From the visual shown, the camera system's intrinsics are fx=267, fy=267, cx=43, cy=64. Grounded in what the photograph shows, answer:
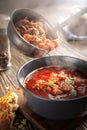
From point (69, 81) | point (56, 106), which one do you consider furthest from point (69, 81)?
point (56, 106)

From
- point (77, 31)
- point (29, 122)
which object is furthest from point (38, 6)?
point (29, 122)

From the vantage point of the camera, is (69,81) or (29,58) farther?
(29,58)

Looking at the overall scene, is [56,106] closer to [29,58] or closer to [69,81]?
[69,81]

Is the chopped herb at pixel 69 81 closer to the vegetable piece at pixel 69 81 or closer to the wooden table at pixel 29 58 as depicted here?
the vegetable piece at pixel 69 81

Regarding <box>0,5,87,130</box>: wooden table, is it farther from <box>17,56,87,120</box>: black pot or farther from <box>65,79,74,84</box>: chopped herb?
<box>65,79,74,84</box>: chopped herb

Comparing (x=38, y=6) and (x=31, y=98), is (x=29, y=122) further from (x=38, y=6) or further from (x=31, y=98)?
(x=38, y=6)

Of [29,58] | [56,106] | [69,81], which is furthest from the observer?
[29,58]
